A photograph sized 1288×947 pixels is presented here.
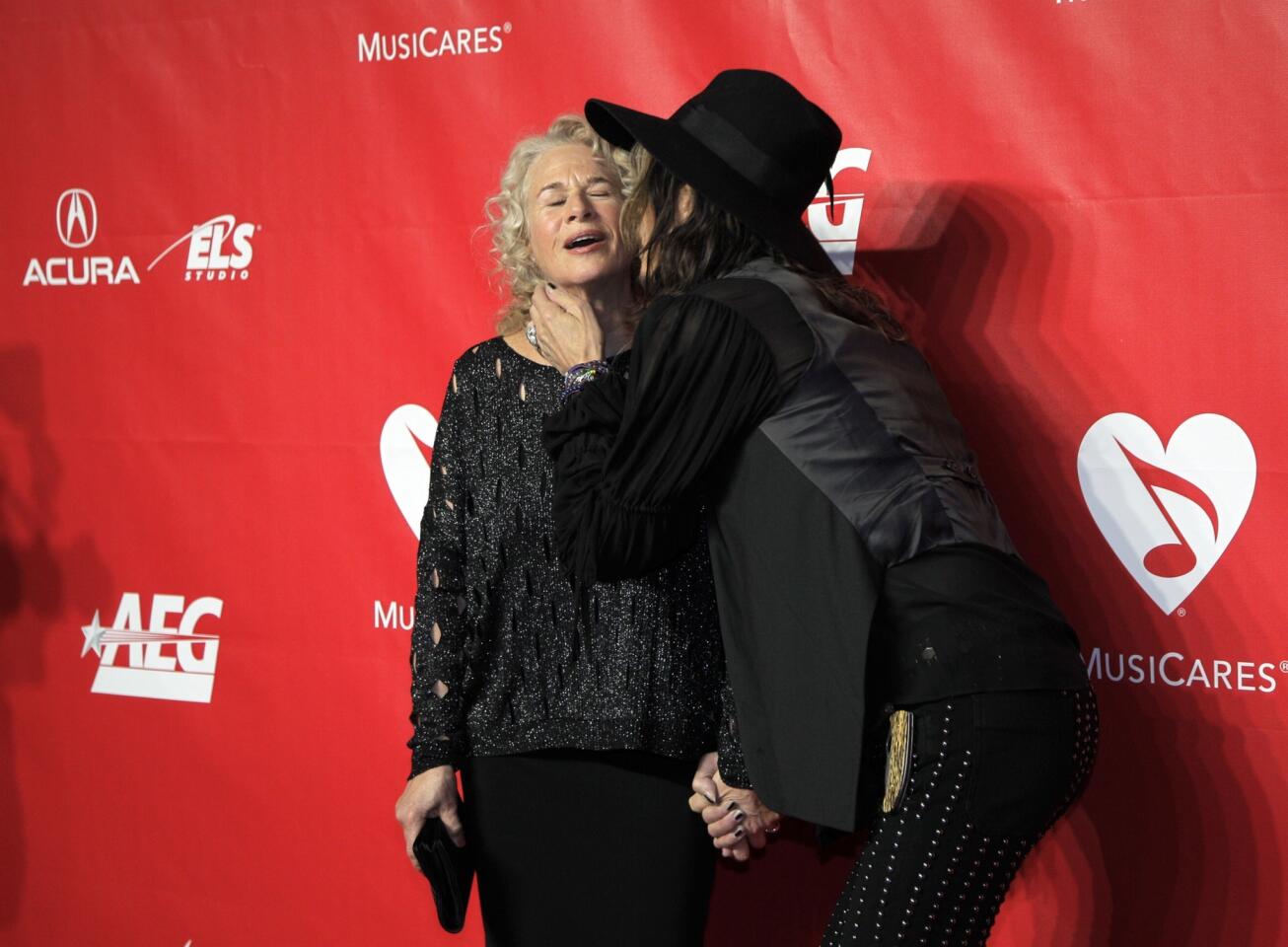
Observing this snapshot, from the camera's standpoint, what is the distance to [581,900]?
165cm

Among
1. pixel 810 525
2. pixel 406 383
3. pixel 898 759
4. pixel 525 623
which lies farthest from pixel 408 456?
pixel 898 759

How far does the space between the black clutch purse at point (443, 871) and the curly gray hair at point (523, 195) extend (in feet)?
2.29

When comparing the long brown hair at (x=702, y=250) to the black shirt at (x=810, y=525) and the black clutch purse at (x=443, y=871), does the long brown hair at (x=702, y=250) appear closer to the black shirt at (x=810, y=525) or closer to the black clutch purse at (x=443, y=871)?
the black shirt at (x=810, y=525)

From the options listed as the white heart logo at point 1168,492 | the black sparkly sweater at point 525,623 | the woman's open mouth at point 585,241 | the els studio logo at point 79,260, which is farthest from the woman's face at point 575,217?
the els studio logo at point 79,260

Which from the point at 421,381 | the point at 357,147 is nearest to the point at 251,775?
the point at 421,381

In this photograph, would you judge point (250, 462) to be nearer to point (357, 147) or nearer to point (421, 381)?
point (421, 381)

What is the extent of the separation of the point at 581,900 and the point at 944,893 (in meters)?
0.52

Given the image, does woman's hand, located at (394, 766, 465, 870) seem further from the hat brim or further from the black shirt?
the hat brim

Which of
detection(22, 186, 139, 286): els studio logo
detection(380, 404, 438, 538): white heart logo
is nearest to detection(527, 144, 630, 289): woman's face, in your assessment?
detection(380, 404, 438, 538): white heart logo

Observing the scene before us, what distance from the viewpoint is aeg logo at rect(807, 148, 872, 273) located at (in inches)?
76.5

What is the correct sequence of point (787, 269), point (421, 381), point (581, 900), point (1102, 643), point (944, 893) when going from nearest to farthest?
point (944, 893), point (787, 269), point (581, 900), point (1102, 643), point (421, 381)

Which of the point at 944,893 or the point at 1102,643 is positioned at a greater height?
the point at 1102,643

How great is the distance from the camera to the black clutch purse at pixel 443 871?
1675 mm

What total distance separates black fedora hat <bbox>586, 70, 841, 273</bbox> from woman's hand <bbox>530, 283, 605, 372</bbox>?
0.25 m
